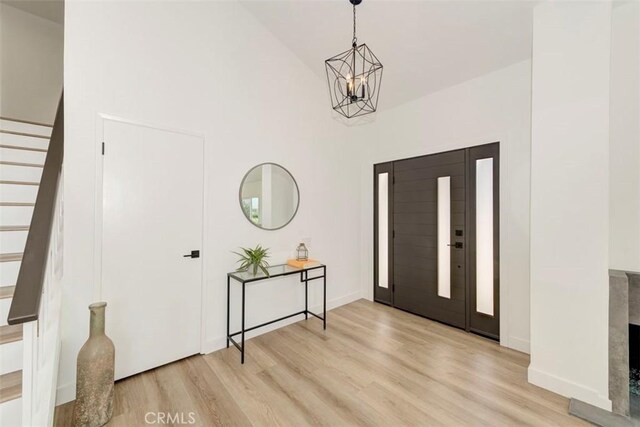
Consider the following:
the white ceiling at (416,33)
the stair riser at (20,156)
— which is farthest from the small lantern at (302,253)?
the stair riser at (20,156)

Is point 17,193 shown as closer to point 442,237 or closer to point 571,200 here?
point 442,237

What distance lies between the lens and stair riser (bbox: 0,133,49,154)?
8.67 feet

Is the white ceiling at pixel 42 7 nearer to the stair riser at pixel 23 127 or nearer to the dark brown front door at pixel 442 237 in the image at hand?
the stair riser at pixel 23 127

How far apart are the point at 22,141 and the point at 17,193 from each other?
0.87m

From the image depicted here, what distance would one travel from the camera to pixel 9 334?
5.31 feet

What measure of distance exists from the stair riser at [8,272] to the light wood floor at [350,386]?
3.30ft

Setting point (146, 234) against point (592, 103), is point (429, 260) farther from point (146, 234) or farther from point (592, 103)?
point (146, 234)

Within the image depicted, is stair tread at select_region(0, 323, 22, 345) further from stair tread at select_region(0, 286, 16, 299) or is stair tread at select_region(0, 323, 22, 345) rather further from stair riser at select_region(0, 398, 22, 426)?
stair riser at select_region(0, 398, 22, 426)

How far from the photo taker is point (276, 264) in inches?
132

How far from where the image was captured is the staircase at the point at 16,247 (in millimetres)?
1140

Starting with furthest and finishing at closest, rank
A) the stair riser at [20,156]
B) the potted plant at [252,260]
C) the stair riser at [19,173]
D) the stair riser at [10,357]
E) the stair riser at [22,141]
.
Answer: the potted plant at [252,260] → the stair riser at [22,141] → the stair riser at [20,156] → the stair riser at [19,173] → the stair riser at [10,357]

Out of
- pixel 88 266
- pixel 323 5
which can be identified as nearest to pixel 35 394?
pixel 88 266

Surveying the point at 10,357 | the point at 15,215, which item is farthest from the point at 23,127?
the point at 10,357

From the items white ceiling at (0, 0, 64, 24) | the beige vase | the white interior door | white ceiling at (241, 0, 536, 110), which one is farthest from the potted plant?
white ceiling at (0, 0, 64, 24)
